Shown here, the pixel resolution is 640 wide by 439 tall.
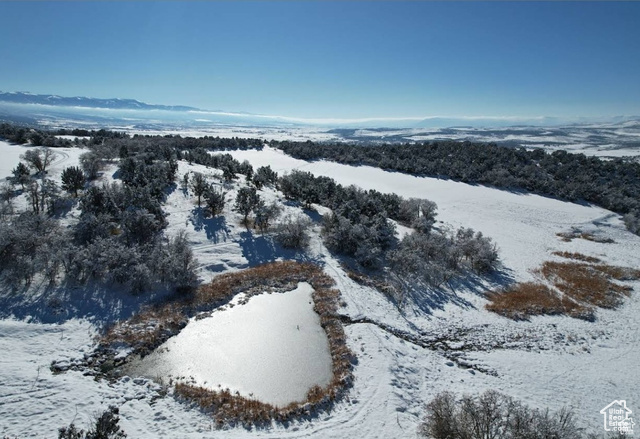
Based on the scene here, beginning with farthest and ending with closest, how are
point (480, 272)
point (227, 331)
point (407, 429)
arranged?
point (480, 272) → point (227, 331) → point (407, 429)

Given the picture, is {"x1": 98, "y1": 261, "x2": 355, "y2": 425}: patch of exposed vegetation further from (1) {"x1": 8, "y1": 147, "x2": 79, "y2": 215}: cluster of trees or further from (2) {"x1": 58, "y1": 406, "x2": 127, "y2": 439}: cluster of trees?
→ (1) {"x1": 8, "y1": 147, "x2": 79, "y2": 215}: cluster of trees

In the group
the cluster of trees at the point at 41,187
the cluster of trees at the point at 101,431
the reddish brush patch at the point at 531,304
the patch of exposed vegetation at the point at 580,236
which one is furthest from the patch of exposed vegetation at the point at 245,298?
the patch of exposed vegetation at the point at 580,236

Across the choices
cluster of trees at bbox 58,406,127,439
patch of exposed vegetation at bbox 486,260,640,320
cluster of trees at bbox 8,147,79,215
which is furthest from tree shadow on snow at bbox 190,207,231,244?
patch of exposed vegetation at bbox 486,260,640,320

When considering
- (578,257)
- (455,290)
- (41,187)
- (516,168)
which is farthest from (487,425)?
(516,168)

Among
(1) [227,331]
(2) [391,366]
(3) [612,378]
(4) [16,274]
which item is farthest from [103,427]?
(3) [612,378]

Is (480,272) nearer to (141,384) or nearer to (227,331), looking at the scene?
(227,331)
